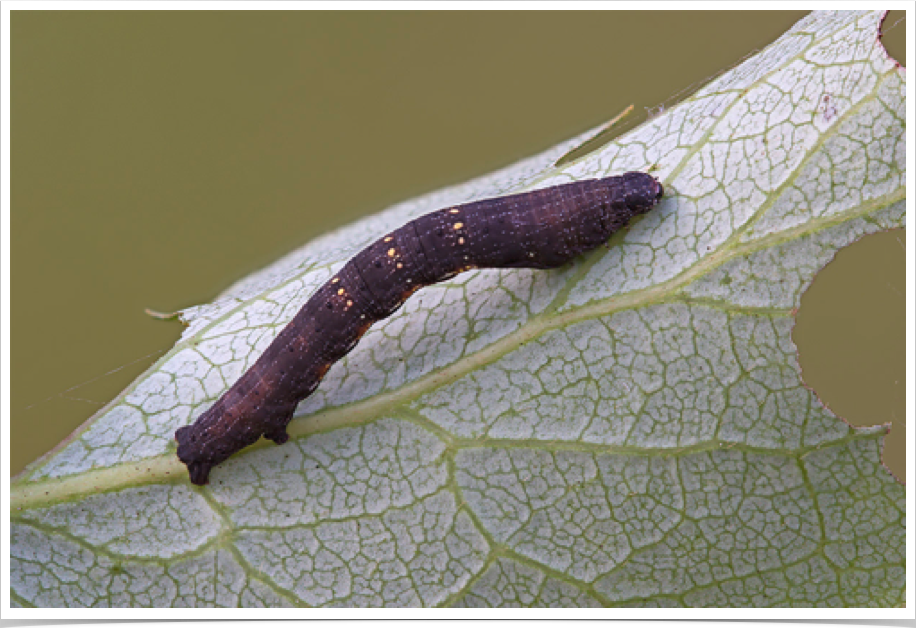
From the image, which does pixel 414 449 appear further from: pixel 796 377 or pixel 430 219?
pixel 796 377

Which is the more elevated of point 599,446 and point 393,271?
point 393,271

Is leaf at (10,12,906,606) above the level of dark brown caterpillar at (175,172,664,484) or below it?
below

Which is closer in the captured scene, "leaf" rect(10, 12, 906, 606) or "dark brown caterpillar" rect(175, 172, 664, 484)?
"leaf" rect(10, 12, 906, 606)

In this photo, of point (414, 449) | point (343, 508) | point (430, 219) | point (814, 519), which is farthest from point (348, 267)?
Result: point (814, 519)
